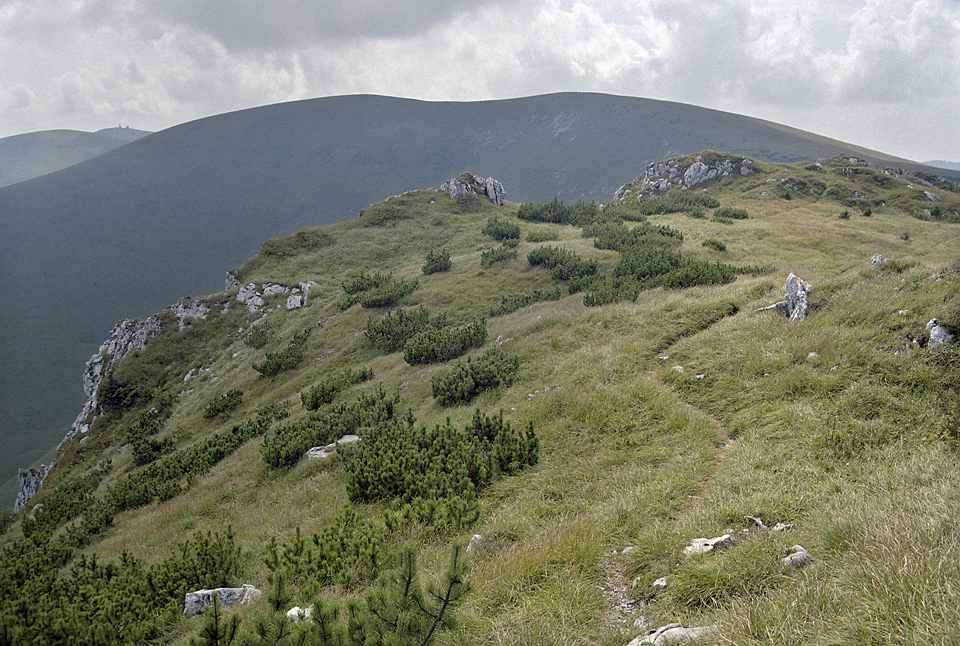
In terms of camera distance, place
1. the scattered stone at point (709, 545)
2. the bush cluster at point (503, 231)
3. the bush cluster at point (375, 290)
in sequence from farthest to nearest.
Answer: the bush cluster at point (503, 231) → the bush cluster at point (375, 290) → the scattered stone at point (709, 545)

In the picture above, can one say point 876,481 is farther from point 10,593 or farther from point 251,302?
point 251,302

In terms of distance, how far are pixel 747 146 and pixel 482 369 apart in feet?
525

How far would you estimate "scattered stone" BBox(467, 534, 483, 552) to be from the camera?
5.47 meters

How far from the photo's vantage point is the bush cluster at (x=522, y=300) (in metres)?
20.7

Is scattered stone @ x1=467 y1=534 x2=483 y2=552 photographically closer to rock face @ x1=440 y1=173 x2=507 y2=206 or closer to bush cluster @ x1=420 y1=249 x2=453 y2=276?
bush cluster @ x1=420 y1=249 x2=453 y2=276

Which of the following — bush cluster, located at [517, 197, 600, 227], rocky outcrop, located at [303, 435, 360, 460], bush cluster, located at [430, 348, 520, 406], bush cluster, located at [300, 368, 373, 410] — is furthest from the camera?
bush cluster, located at [517, 197, 600, 227]

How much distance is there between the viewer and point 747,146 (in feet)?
450

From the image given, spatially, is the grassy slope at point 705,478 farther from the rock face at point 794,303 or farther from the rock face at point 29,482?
the rock face at point 29,482

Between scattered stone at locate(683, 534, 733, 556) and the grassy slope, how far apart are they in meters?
0.15

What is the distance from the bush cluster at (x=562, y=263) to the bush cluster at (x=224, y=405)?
56.7 feet

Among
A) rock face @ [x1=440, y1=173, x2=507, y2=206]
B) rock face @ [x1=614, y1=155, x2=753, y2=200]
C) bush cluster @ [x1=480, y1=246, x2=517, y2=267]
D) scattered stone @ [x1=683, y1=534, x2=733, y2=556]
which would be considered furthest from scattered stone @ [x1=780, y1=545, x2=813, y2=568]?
rock face @ [x1=614, y1=155, x2=753, y2=200]

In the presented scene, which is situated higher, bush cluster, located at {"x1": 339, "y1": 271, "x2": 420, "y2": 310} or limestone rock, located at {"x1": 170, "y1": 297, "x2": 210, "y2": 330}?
bush cluster, located at {"x1": 339, "y1": 271, "x2": 420, "y2": 310}

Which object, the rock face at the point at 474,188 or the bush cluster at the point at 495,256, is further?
the rock face at the point at 474,188

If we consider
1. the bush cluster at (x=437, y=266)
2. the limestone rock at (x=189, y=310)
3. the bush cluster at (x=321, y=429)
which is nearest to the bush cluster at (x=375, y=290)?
the bush cluster at (x=437, y=266)
